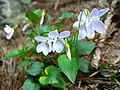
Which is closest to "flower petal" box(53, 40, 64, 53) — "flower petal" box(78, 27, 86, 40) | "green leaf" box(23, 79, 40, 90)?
"flower petal" box(78, 27, 86, 40)

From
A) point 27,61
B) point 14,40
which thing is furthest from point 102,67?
point 14,40

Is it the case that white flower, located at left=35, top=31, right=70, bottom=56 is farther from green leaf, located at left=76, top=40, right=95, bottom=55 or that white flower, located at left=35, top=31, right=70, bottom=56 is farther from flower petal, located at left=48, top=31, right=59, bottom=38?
green leaf, located at left=76, top=40, right=95, bottom=55

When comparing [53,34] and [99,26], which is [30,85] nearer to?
[53,34]

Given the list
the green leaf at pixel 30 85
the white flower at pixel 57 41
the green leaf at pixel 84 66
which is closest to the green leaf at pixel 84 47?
the green leaf at pixel 84 66

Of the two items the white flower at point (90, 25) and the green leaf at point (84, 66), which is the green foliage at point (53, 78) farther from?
the white flower at point (90, 25)

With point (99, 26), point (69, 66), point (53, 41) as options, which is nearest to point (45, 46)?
point (53, 41)

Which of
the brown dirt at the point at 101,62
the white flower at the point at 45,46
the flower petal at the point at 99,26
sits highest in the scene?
the flower petal at the point at 99,26
